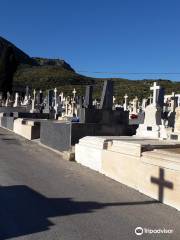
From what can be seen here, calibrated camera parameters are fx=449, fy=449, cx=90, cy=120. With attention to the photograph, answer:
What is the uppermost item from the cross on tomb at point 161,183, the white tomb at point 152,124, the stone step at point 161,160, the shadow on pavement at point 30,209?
the white tomb at point 152,124

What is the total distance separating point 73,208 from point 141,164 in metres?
2.02

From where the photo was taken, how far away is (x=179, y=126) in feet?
46.0

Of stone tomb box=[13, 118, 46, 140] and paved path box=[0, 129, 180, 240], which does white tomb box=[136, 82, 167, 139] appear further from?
stone tomb box=[13, 118, 46, 140]

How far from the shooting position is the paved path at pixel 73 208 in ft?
20.5

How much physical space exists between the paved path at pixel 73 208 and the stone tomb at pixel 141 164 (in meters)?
0.20

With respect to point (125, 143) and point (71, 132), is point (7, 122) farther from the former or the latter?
point (125, 143)

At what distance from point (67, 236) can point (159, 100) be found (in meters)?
13.5

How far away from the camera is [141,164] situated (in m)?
9.07

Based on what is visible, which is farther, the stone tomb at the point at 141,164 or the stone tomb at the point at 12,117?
the stone tomb at the point at 12,117

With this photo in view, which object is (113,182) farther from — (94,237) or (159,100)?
(159,100)

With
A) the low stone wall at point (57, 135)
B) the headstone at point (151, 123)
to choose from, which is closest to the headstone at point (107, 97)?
the headstone at point (151, 123)

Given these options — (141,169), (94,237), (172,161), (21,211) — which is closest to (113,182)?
(141,169)

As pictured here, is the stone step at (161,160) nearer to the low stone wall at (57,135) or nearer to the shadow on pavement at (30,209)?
Answer: the shadow on pavement at (30,209)

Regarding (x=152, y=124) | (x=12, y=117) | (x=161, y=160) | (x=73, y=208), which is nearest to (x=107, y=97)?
(x=152, y=124)
